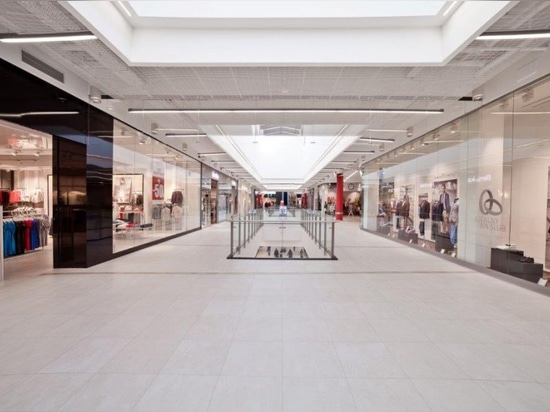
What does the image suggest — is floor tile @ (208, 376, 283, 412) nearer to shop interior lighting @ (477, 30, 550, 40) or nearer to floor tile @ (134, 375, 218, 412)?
floor tile @ (134, 375, 218, 412)

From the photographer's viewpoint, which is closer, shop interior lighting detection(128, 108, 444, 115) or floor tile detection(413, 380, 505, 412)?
floor tile detection(413, 380, 505, 412)

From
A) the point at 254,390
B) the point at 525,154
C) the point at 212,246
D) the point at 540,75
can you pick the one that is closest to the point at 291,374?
the point at 254,390

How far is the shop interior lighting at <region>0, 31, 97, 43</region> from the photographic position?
387cm

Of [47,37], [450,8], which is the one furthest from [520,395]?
[47,37]

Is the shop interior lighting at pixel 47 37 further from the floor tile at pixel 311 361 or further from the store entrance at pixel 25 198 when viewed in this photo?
the floor tile at pixel 311 361

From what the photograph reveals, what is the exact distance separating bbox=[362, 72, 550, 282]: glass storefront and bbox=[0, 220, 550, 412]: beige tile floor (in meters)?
1.51

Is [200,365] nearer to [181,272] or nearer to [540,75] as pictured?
[181,272]

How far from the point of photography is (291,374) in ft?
7.77

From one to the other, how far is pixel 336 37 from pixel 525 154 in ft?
15.1

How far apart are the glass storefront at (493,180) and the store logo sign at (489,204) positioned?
0.07 ft

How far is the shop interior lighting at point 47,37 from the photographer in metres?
3.87

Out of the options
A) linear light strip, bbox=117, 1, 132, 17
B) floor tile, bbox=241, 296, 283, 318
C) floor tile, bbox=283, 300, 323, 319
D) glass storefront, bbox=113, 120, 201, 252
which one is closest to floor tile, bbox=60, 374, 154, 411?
floor tile, bbox=241, 296, 283, 318

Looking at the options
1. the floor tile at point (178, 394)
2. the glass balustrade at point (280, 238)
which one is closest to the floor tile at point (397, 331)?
the floor tile at point (178, 394)

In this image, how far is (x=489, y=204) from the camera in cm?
623
